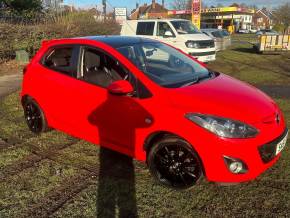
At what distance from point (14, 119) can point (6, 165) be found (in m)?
2.27

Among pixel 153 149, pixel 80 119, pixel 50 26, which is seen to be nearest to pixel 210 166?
pixel 153 149

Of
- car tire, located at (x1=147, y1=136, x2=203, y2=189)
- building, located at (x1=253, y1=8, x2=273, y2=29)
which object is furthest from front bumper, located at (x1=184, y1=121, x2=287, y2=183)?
building, located at (x1=253, y1=8, x2=273, y2=29)

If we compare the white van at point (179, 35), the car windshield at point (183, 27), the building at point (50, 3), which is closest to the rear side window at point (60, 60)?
the white van at point (179, 35)

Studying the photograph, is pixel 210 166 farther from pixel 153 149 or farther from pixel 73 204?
pixel 73 204

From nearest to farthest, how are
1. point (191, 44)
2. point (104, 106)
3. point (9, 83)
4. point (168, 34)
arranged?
point (104, 106) < point (9, 83) < point (191, 44) < point (168, 34)

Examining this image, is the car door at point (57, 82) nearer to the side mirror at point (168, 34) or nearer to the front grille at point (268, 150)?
the front grille at point (268, 150)

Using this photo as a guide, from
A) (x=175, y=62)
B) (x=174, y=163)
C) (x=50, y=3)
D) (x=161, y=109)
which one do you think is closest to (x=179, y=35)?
(x=175, y=62)

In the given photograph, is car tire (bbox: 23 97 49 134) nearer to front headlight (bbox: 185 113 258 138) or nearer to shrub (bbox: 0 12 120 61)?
front headlight (bbox: 185 113 258 138)

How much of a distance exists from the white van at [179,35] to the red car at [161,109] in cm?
856

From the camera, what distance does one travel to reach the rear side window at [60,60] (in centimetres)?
484

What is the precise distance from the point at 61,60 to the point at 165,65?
1.61 m

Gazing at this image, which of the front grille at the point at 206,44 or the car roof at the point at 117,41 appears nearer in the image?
the car roof at the point at 117,41

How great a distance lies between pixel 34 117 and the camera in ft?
18.5

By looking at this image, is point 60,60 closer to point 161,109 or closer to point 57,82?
point 57,82
